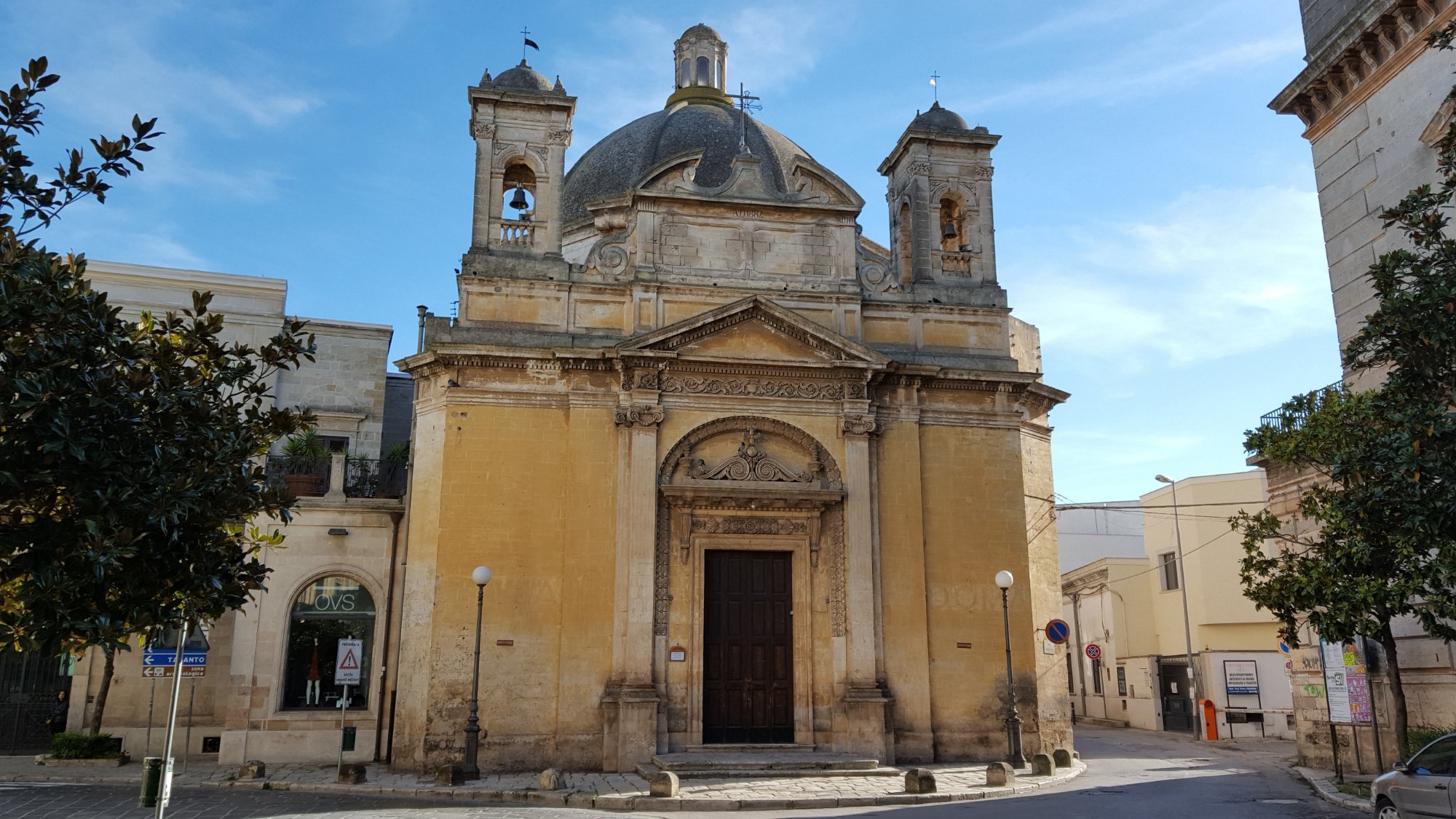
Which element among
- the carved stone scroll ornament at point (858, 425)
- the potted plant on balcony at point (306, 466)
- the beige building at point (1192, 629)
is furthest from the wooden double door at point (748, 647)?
the beige building at point (1192, 629)

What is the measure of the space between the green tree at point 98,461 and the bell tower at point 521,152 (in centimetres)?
1279

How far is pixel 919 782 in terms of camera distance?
16.1m

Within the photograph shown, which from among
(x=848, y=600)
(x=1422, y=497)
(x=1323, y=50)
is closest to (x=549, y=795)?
(x=848, y=600)

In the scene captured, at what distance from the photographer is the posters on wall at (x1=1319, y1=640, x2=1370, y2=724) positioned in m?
17.4

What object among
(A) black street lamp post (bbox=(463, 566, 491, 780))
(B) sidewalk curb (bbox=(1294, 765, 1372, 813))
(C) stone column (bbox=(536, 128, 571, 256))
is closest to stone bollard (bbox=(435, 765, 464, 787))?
(A) black street lamp post (bbox=(463, 566, 491, 780))

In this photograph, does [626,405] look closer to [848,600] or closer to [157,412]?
[848,600]

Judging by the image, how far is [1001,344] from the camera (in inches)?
886

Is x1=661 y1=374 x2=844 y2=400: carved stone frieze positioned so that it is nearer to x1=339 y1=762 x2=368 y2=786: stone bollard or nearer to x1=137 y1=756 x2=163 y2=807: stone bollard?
x1=339 y1=762 x2=368 y2=786: stone bollard

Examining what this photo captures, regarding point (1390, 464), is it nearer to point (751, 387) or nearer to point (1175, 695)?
point (751, 387)

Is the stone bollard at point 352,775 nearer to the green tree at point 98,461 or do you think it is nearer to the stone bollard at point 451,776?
the stone bollard at point 451,776

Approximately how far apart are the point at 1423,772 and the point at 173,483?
12225 mm

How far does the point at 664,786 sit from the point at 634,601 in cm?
461

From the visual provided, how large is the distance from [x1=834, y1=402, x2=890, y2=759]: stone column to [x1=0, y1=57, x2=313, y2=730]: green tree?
12.8 meters

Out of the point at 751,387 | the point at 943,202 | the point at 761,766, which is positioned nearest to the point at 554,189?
the point at 751,387
